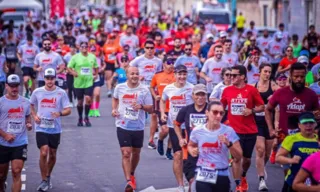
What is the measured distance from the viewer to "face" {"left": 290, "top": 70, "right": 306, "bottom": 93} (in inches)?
561

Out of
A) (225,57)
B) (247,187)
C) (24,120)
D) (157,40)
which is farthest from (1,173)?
(157,40)

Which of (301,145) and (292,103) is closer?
(301,145)

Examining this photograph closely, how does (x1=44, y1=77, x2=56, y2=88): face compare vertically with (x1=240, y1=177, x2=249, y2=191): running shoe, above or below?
above

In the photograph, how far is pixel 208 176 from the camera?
12312 millimetres

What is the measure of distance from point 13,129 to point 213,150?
12.4 feet

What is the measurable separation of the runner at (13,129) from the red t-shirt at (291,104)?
11.1 feet

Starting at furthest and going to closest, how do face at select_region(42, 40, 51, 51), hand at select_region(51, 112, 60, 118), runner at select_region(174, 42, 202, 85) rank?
face at select_region(42, 40, 51, 51), runner at select_region(174, 42, 202, 85), hand at select_region(51, 112, 60, 118)

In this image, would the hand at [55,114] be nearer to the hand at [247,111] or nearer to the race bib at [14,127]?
the race bib at [14,127]

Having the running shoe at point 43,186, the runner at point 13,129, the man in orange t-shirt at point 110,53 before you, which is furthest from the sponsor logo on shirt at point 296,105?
the man in orange t-shirt at point 110,53

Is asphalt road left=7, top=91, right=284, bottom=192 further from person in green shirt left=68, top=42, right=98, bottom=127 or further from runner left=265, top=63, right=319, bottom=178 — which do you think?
runner left=265, top=63, right=319, bottom=178

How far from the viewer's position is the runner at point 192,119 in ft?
46.1

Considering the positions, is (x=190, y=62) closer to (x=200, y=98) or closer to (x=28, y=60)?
(x=28, y=60)

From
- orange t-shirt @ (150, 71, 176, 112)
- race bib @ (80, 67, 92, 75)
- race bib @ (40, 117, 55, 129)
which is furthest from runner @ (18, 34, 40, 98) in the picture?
race bib @ (40, 117, 55, 129)

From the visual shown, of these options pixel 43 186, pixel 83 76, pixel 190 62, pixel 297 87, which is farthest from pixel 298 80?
pixel 83 76
